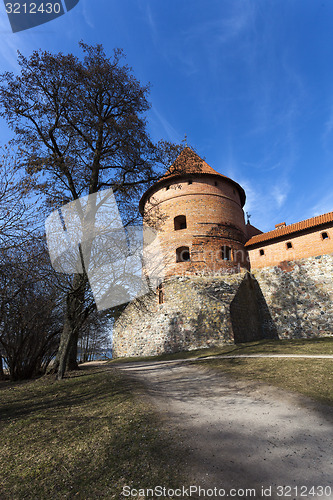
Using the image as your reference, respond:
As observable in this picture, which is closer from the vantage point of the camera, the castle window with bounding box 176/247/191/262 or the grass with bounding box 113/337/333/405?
the grass with bounding box 113/337/333/405

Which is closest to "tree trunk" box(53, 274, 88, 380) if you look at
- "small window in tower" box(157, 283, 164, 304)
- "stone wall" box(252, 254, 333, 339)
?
"small window in tower" box(157, 283, 164, 304)

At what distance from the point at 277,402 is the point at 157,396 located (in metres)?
2.42

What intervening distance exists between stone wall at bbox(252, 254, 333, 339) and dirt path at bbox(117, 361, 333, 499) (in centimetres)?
1054

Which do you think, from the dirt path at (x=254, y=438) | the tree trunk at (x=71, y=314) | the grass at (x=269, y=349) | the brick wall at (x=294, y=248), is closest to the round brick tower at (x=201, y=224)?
the brick wall at (x=294, y=248)

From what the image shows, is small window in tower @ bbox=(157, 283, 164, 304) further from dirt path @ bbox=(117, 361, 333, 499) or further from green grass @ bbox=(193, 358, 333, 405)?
dirt path @ bbox=(117, 361, 333, 499)

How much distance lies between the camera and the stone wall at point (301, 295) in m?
13.8

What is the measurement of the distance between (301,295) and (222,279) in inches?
193

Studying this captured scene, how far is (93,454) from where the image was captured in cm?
305

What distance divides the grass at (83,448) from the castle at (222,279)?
7.67m

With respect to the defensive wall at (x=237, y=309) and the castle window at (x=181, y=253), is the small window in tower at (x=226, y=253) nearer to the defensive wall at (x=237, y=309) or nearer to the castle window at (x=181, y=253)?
the defensive wall at (x=237, y=309)

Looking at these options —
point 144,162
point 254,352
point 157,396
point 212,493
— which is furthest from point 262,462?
point 144,162

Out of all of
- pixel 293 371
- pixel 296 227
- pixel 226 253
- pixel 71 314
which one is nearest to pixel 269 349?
pixel 293 371

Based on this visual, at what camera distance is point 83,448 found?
3215 mm

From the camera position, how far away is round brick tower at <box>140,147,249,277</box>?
1508cm
